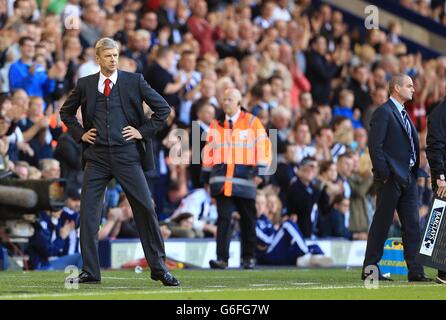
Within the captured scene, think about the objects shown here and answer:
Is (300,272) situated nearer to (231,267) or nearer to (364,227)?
(231,267)

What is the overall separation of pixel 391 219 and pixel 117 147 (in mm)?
3230

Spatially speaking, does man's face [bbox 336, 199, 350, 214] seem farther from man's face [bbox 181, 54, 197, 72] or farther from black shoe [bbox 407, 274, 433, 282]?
black shoe [bbox 407, 274, 433, 282]

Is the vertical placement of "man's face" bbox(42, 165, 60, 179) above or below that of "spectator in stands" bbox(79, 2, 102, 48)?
below

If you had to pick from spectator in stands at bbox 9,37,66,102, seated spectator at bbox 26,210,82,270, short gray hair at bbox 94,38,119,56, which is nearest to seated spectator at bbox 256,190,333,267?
seated spectator at bbox 26,210,82,270

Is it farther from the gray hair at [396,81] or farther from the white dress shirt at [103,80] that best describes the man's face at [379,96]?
the white dress shirt at [103,80]

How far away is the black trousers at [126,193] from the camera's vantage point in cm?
1243

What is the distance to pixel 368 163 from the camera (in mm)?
21922

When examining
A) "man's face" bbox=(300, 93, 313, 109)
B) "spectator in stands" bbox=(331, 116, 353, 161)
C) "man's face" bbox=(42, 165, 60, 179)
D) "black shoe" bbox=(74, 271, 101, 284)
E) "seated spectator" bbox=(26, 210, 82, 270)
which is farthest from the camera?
"man's face" bbox=(300, 93, 313, 109)

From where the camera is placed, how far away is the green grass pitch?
37.1 ft

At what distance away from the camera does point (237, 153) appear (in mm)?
17438

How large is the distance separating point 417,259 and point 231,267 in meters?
4.51

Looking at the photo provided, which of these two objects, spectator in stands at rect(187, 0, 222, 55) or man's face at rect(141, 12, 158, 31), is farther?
spectator in stands at rect(187, 0, 222, 55)

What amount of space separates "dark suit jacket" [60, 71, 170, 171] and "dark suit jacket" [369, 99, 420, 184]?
98.8 inches
